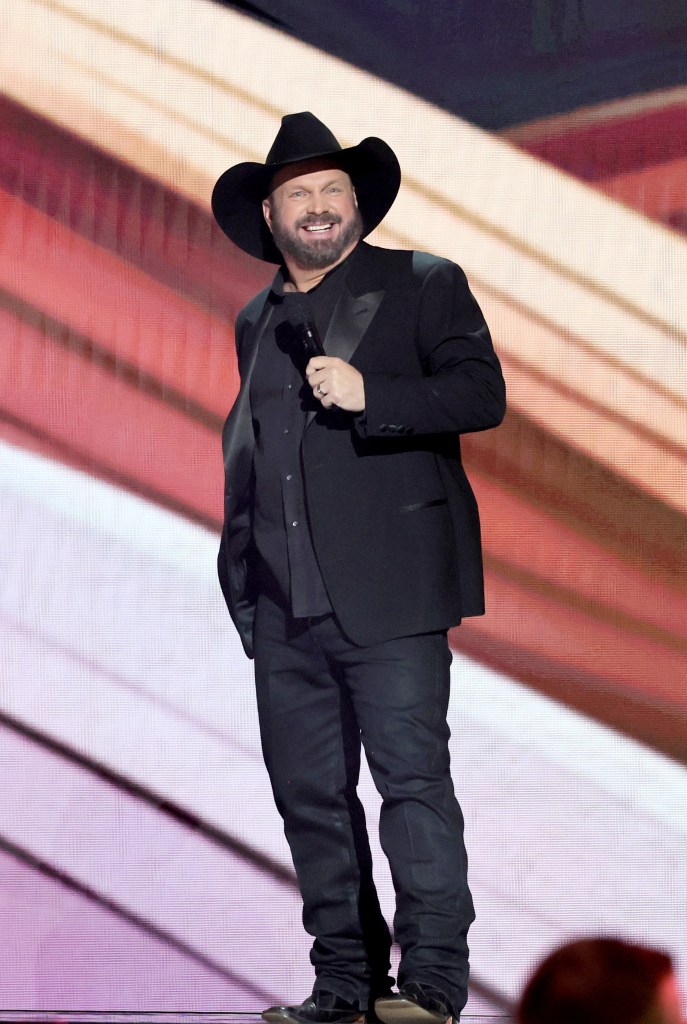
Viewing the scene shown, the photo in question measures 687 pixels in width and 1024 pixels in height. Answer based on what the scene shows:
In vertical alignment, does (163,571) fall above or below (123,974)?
above

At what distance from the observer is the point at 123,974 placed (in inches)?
104

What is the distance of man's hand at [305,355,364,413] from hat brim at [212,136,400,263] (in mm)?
440

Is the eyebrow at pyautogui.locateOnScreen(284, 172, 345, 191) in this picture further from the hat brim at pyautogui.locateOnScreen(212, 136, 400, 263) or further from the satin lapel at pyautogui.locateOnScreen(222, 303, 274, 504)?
the satin lapel at pyautogui.locateOnScreen(222, 303, 274, 504)

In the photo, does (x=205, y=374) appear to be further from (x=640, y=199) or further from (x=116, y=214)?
(x=640, y=199)

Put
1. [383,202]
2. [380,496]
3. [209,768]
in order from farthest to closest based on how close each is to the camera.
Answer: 1. [209,768]
2. [383,202]
3. [380,496]

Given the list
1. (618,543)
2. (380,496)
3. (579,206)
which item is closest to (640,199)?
(579,206)

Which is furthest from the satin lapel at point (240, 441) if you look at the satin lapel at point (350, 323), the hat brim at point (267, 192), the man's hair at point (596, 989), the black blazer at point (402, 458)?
the man's hair at point (596, 989)

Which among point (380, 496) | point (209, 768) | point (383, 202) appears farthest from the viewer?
point (209, 768)

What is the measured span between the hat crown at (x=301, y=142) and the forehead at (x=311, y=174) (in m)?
0.02

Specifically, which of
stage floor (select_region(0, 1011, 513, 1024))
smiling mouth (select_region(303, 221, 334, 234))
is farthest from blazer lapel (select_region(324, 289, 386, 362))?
stage floor (select_region(0, 1011, 513, 1024))

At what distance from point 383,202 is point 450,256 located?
0.19 m

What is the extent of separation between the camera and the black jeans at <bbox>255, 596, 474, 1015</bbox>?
7.23ft

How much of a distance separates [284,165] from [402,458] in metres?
0.57

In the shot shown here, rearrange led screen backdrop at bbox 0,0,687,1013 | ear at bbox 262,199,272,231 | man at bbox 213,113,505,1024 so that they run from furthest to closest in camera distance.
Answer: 1. led screen backdrop at bbox 0,0,687,1013
2. ear at bbox 262,199,272,231
3. man at bbox 213,113,505,1024
